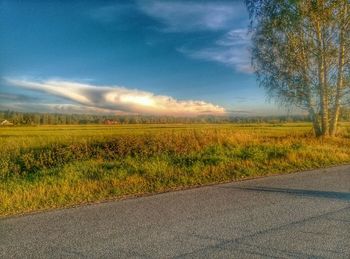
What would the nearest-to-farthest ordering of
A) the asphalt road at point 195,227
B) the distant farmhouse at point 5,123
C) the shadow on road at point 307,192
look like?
the asphalt road at point 195,227, the shadow on road at point 307,192, the distant farmhouse at point 5,123

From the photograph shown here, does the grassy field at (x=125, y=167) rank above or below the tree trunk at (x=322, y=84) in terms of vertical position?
below

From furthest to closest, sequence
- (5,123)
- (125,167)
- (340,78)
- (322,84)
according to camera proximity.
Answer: (5,123)
(322,84)
(340,78)
(125,167)

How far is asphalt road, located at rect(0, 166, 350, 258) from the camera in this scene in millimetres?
4148

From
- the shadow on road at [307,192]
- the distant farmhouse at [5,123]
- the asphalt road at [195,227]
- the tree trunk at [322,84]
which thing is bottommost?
the distant farmhouse at [5,123]

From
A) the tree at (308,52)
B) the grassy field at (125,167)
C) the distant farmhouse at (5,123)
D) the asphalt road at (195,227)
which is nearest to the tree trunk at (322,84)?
the tree at (308,52)

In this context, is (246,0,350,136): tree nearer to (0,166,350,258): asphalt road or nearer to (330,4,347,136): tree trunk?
(330,4,347,136): tree trunk

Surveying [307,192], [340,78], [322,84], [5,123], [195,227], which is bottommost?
[5,123]

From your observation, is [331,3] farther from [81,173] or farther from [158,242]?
[158,242]

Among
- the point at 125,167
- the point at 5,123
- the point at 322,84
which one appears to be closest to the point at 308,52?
the point at 322,84

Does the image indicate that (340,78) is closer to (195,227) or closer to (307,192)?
(307,192)

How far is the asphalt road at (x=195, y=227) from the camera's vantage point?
13.6 feet

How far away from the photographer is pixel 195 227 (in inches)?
197

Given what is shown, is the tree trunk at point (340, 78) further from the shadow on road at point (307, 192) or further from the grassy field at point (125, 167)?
the shadow on road at point (307, 192)

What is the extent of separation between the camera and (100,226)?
5.09 m
